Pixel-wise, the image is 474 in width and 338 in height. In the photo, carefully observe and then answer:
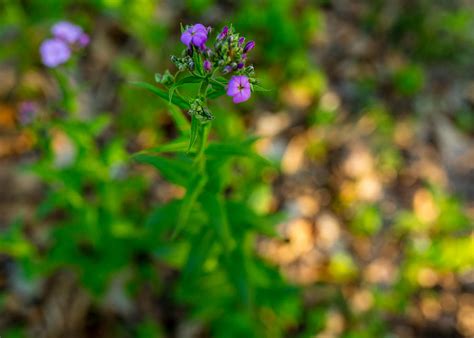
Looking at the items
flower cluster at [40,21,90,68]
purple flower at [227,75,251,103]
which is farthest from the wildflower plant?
flower cluster at [40,21,90,68]

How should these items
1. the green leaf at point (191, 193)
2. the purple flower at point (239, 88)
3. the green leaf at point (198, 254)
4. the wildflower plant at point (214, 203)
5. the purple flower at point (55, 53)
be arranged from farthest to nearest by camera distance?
1. the purple flower at point (55, 53)
2. the green leaf at point (198, 254)
3. the green leaf at point (191, 193)
4. the wildflower plant at point (214, 203)
5. the purple flower at point (239, 88)

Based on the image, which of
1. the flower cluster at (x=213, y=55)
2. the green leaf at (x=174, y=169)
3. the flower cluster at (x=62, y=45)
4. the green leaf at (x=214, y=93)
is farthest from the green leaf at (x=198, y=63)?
the flower cluster at (x=62, y=45)

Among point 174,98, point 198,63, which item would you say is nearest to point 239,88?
point 198,63

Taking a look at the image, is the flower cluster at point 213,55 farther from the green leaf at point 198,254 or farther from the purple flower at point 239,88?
the green leaf at point 198,254

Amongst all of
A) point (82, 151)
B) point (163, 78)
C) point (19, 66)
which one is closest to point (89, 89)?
point (19, 66)

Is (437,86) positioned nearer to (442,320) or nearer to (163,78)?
(442,320)

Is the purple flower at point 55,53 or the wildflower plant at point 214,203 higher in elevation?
the purple flower at point 55,53
